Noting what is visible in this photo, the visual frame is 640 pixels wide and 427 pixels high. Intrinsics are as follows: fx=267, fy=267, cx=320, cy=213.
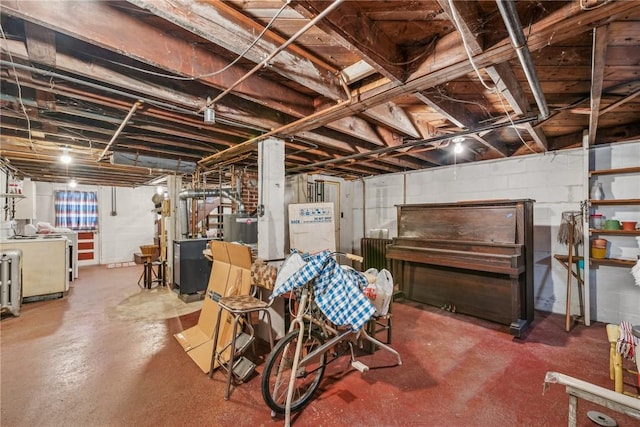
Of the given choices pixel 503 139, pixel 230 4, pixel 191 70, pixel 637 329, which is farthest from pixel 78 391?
pixel 503 139

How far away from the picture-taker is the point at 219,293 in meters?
2.83

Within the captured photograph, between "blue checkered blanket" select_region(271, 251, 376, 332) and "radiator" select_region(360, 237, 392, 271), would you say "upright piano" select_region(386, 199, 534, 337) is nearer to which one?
"radiator" select_region(360, 237, 392, 271)

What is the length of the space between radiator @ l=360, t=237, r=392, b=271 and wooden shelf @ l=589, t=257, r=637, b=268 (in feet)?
8.77

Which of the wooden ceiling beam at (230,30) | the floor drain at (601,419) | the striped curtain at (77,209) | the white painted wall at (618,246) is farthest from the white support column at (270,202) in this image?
the striped curtain at (77,209)

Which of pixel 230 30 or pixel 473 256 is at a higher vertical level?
pixel 230 30

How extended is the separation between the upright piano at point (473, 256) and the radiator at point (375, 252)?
2.90 feet

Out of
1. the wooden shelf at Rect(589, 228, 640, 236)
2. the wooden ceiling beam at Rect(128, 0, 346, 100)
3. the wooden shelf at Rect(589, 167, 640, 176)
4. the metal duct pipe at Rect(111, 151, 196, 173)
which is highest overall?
the wooden ceiling beam at Rect(128, 0, 346, 100)

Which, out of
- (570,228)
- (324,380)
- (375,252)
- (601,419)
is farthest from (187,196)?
(570,228)

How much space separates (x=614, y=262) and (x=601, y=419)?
220 cm

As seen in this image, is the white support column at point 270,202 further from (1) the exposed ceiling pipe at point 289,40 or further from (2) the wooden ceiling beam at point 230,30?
(2) the wooden ceiling beam at point 230,30

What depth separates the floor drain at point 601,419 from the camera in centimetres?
167

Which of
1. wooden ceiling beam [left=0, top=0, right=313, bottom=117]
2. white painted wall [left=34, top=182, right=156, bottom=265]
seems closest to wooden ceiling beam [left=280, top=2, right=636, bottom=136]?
wooden ceiling beam [left=0, top=0, right=313, bottom=117]

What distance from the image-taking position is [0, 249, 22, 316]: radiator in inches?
135

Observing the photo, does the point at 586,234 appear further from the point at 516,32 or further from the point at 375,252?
the point at 516,32
